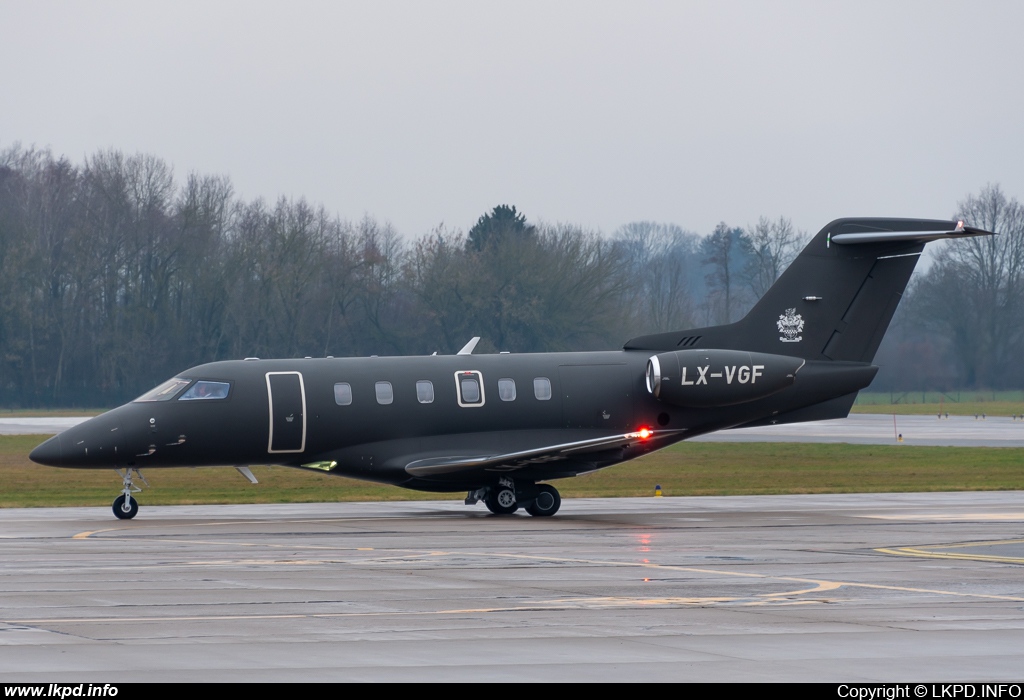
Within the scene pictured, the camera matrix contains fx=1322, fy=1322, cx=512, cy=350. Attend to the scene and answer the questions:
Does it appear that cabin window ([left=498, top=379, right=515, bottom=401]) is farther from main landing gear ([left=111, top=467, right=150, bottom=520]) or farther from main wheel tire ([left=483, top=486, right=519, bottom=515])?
main landing gear ([left=111, top=467, right=150, bottom=520])

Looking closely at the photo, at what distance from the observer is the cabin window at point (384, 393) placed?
2533cm

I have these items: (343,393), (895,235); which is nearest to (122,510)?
(343,393)

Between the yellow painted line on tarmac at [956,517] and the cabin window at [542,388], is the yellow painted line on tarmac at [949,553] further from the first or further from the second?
the cabin window at [542,388]

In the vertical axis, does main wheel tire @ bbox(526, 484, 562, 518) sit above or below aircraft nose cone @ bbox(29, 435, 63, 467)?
below

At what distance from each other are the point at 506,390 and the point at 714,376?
4043 millimetres

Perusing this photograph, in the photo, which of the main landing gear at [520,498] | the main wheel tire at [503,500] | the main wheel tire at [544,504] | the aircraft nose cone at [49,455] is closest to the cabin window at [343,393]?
the main landing gear at [520,498]

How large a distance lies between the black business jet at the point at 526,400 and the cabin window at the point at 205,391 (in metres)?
0.02

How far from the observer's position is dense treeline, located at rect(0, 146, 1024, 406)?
76562mm

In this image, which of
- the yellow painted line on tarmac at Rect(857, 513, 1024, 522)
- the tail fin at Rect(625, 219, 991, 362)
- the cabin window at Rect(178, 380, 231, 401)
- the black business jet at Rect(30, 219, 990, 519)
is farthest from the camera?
the tail fin at Rect(625, 219, 991, 362)

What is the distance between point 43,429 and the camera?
2196 inches

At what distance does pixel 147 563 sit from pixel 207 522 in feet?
23.9

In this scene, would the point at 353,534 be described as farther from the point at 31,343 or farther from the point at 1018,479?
the point at 31,343

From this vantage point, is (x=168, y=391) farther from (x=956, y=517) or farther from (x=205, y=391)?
(x=956, y=517)

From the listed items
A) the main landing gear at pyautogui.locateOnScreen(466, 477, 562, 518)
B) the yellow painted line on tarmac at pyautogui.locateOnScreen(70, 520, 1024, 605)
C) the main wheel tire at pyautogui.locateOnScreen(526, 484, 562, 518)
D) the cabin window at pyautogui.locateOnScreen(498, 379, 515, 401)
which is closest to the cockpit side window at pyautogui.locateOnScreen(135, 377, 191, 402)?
the yellow painted line on tarmac at pyautogui.locateOnScreen(70, 520, 1024, 605)
